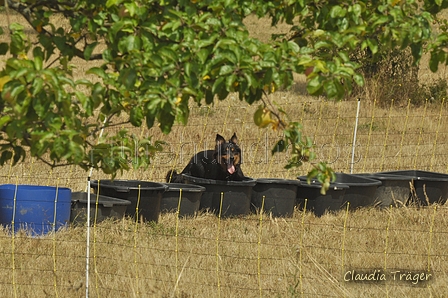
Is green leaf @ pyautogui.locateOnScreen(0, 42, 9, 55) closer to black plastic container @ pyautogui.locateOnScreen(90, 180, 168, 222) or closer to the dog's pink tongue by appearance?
black plastic container @ pyautogui.locateOnScreen(90, 180, 168, 222)

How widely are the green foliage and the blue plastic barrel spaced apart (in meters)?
4.34

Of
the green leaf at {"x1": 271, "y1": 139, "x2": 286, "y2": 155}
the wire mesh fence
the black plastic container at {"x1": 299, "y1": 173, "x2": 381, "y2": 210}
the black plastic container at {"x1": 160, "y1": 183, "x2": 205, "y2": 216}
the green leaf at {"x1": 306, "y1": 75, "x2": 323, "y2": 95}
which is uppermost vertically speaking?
the green leaf at {"x1": 306, "y1": 75, "x2": 323, "y2": 95}

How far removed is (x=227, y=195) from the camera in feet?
31.0

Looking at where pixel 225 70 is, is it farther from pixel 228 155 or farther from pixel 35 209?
pixel 228 155

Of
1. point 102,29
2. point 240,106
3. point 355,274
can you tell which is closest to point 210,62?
point 102,29

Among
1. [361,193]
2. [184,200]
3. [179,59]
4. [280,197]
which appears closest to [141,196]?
[184,200]

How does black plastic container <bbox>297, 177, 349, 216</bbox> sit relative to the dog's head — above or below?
below

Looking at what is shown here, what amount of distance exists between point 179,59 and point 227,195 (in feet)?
19.7

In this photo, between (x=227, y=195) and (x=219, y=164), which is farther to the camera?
(x=219, y=164)

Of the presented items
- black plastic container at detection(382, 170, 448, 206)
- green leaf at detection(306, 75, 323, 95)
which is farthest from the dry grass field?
green leaf at detection(306, 75, 323, 95)

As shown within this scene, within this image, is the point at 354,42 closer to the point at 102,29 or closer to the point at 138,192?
the point at 102,29

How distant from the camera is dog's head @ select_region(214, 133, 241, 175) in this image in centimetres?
1004

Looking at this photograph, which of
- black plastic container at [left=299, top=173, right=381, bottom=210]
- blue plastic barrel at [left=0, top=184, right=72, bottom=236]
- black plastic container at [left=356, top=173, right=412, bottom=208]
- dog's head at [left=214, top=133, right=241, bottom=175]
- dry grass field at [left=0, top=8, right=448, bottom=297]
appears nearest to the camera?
dry grass field at [left=0, top=8, right=448, bottom=297]

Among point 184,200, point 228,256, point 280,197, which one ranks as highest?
point 280,197
